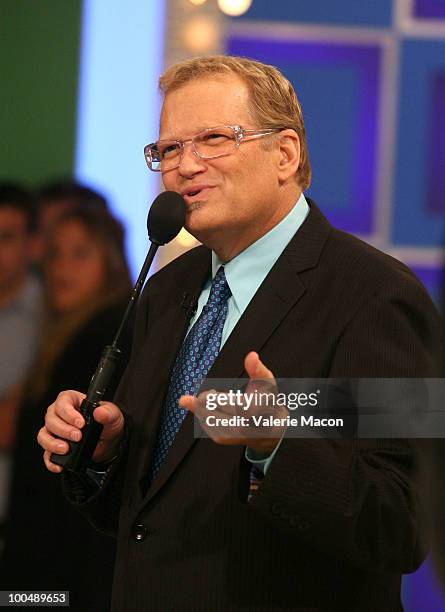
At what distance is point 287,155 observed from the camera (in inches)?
A: 67.7

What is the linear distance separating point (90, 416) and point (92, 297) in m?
1.25

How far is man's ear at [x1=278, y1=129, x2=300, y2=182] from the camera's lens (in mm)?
1711

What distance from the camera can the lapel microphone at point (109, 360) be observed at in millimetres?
1408

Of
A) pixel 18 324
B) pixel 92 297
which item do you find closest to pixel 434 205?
pixel 92 297

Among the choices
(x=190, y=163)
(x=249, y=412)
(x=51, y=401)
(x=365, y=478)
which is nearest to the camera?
(x=249, y=412)

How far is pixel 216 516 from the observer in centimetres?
147

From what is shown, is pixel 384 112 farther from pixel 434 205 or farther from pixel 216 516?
pixel 216 516

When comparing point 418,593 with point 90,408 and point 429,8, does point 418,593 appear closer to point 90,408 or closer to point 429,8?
point 90,408

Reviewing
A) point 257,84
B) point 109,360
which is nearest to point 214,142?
point 257,84

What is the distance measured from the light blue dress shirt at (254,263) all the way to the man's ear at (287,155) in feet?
0.24

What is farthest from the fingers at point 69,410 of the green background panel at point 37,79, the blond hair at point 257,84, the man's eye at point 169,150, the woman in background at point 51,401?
the green background panel at point 37,79

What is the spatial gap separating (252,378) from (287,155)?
2.11 ft

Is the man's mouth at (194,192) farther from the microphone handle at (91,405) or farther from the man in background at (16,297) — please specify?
the man in background at (16,297)

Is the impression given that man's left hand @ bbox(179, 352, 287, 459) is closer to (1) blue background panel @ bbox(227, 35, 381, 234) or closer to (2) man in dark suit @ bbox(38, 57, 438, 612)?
(2) man in dark suit @ bbox(38, 57, 438, 612)
